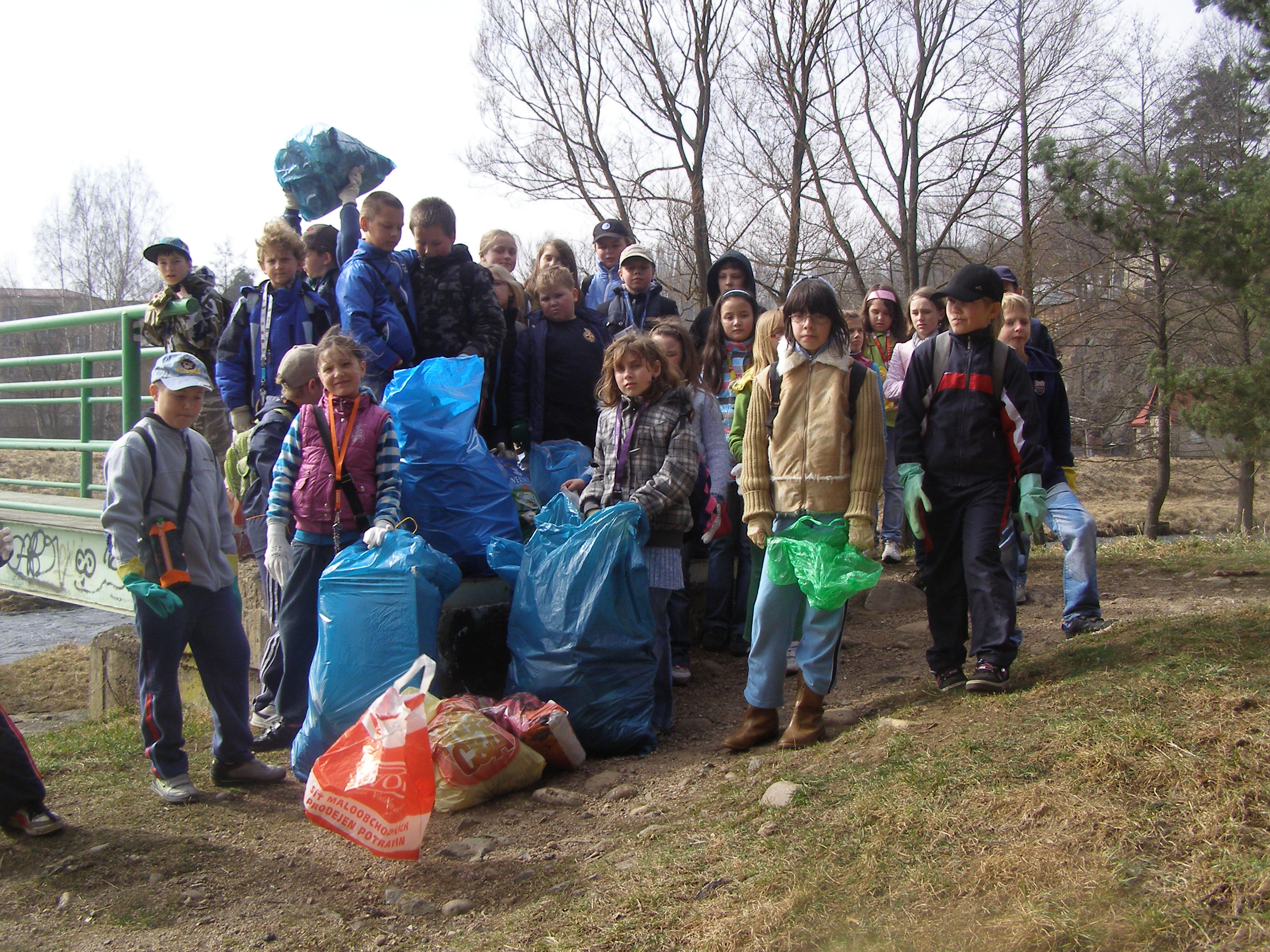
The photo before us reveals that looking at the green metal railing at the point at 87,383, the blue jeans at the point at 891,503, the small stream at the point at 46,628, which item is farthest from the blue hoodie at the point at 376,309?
the small stream at the point at 46,628

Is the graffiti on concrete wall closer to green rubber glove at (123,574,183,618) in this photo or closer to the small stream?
the small stream

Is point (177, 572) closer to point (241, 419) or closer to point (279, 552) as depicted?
point (279, 552)

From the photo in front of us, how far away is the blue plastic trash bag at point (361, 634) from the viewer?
11.1ft

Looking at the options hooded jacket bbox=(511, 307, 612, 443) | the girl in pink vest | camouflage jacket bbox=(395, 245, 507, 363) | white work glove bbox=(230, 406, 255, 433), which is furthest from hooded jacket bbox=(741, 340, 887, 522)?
white work glove bbox=(230, 406, 255, 433)

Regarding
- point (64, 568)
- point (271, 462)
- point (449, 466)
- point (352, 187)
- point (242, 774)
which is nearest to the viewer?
point (242, 774)

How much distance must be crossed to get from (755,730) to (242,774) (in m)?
2.00

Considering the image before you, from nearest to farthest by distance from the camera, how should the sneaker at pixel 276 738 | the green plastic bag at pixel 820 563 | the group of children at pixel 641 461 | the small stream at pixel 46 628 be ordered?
the green plastic bag at pixel 820 563 < the group of children at pixel 641 461 < the sneaker at pixel 276 738 < the small stream at pixel 46 628

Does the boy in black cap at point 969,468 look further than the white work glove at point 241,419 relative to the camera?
No

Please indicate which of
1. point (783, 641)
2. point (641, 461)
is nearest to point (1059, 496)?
point (783, 641)

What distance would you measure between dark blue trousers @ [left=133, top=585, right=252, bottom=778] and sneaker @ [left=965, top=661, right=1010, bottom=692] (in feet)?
8.92

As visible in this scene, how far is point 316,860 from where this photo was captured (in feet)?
9.73

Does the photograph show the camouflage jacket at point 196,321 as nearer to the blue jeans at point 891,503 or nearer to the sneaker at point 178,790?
the sneaker at point 178,790

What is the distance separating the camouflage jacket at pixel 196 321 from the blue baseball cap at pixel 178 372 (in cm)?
146

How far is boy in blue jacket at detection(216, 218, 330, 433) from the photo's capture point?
462 cm
